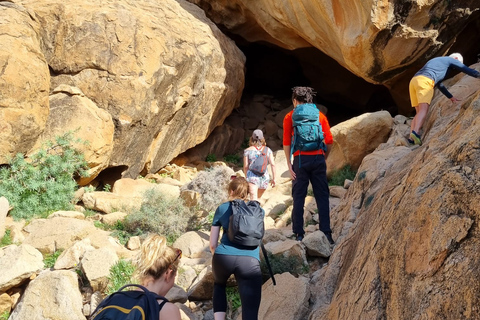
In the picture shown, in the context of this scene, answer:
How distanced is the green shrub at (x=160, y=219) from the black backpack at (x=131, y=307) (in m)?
4.68

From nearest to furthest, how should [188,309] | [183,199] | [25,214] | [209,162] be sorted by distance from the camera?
1. [188,309]
2. [25,214]
3. [183,199]
4. [209,162]

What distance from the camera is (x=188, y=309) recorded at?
16.5 ft

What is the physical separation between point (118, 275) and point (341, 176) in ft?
14.4

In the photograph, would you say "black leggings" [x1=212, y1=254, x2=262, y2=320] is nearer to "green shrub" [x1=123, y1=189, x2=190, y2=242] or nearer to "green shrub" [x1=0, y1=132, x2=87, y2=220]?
"green shrub" [x1=123, y1=189, x2=190, y2=242]

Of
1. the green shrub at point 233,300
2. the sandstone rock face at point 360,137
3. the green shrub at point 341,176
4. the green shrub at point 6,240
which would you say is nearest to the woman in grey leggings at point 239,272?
the green shrub at point 233,300

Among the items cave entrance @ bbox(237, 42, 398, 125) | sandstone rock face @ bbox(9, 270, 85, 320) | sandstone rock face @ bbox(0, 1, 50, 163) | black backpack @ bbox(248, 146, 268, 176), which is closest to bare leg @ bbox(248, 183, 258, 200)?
black backpack @ bbox(248, 146, 268, 176)

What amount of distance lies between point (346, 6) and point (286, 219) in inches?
155

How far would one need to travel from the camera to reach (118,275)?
220 inches

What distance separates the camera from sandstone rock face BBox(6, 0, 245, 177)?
24.8 feet

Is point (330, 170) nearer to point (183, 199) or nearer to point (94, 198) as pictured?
point (183, 199)

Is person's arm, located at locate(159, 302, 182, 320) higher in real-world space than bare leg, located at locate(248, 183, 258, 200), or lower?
higher

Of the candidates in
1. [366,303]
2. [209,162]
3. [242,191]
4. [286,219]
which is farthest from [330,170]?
[366,303]

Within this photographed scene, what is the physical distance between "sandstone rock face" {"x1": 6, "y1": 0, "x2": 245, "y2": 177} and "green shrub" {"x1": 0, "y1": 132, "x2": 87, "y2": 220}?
27 centimetres

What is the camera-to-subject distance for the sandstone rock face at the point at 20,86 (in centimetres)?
722
